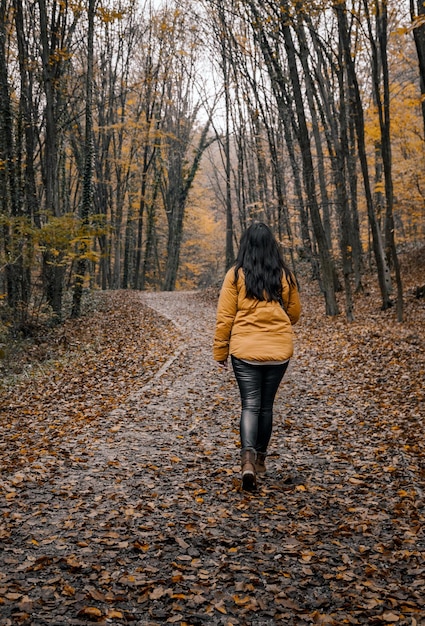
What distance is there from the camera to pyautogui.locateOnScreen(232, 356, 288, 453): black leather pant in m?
4.55

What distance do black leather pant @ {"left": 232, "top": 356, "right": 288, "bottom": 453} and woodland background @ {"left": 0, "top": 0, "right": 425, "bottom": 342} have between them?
3.94 m

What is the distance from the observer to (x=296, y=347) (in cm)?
1244

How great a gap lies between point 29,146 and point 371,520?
1392 centimetres

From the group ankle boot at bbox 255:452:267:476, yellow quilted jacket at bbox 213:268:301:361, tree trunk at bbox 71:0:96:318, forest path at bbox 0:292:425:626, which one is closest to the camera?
forest path at bbox 0:292:425:626

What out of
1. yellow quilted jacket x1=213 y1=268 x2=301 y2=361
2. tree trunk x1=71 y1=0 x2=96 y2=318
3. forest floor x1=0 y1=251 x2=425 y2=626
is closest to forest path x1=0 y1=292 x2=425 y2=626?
forest floor x1=0 y1=251 x2=425 y2=626

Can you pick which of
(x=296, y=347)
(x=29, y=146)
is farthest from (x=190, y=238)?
(x=296, y=347)

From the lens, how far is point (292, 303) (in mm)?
4773

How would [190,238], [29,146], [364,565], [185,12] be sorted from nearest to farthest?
[364,565], [29,146], [185,12], [190,238]

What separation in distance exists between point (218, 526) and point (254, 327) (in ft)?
5.38

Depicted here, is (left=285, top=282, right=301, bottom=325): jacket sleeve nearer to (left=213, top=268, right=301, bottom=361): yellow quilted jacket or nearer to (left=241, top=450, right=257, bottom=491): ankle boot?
(left=213, top=268, right=301, bottom=361): yellow quilted jacket

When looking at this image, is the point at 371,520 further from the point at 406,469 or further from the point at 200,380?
the point at 200,380

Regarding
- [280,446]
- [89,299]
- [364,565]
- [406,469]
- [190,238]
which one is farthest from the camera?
[190,238]

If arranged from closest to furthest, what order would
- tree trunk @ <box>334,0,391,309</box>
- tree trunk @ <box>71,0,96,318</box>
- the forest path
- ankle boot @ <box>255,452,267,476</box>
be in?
1. the forest path
2. ankle boot @ <box>255,452,267,476</box>
3. tree trunk @ <box>334,0,391,309</box>
4. tree trunk @ <box>71,0,96,318</box>

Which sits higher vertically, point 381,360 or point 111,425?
point 381,360
